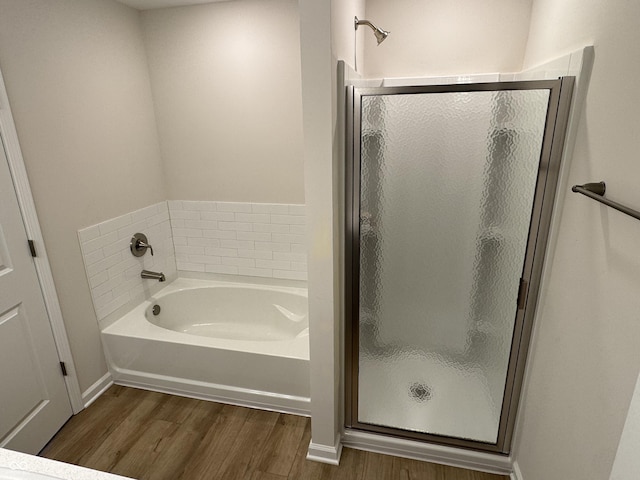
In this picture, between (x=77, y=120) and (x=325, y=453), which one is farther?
(x=77, y=120)

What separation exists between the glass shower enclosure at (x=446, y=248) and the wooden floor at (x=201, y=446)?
21cm

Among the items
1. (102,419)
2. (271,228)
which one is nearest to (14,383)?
(102,419)

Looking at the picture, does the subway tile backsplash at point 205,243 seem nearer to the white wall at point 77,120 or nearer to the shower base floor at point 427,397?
the white wall at point 77,120

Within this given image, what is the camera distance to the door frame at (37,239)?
1705mm

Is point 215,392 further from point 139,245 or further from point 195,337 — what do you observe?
point 139,245

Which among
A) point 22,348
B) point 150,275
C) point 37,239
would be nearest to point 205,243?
point 150,275

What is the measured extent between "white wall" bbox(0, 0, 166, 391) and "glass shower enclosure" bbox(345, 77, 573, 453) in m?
1.63

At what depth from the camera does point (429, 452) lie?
5.96 ft

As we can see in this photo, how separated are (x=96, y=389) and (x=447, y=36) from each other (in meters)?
3.20

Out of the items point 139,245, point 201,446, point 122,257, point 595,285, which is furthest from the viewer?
point 139,245

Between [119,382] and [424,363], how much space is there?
2019 mm

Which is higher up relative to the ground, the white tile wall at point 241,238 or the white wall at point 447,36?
the white wall at point 447,36

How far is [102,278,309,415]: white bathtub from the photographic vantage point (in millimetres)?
2131

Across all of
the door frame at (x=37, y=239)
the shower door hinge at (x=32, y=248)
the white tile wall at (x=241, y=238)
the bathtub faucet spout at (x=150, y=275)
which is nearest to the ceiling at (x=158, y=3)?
the door frame at (x=37, y=239)
